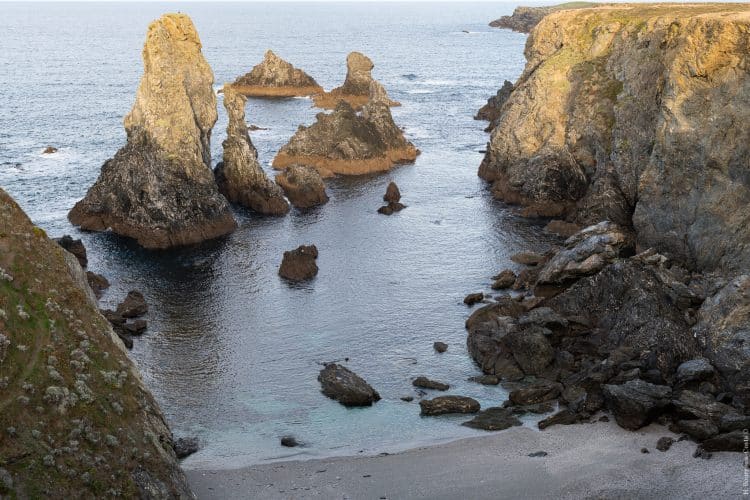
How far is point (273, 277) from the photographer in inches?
2805

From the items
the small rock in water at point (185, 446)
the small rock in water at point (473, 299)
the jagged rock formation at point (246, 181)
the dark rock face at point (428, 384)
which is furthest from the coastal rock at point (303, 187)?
the small rock in water at point (185, 446)

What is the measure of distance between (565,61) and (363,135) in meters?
28.7

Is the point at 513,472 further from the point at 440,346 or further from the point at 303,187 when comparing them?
the point at 303,187

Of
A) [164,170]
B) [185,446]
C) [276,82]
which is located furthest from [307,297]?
[276,82]

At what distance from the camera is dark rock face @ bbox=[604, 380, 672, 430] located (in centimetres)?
4491

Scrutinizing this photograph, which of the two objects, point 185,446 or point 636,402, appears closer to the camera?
point 636,402

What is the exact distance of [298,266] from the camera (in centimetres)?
7119

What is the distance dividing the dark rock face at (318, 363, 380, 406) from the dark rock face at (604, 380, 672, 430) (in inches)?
564

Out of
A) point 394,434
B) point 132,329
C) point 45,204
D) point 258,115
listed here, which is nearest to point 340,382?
point 394,434

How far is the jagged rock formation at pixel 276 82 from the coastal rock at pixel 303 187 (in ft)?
249

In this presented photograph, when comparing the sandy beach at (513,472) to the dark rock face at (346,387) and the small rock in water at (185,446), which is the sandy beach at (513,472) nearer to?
the small rock in water at (185,446)

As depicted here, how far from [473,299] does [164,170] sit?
36011mm

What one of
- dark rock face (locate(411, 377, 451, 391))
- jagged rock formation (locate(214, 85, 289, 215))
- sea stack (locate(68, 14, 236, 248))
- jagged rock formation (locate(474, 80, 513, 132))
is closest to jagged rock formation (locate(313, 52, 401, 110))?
jagged rock formation (locate(474, 80, 513, 132))

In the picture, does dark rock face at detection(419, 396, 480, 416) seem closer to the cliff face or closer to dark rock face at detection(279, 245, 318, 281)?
the cliff face
